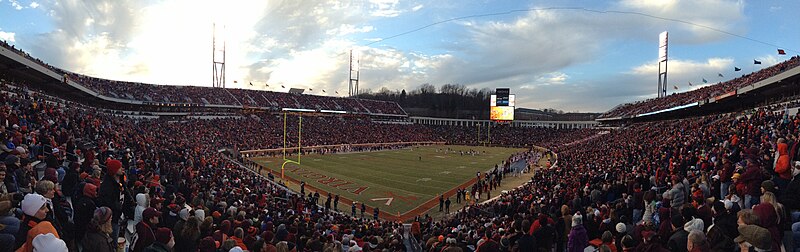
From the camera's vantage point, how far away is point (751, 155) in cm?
877

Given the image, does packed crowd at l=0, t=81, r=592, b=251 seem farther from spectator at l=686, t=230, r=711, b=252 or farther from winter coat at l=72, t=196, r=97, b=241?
spectator at l=686, t=230, r=711, b=252

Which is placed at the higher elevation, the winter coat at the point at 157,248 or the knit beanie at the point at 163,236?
the knit beanie at the point at 163,236

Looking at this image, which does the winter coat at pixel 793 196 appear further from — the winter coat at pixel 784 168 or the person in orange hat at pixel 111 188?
the person in orange hat at pixel 111 188

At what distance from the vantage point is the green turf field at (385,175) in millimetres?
27452

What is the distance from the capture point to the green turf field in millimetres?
27452

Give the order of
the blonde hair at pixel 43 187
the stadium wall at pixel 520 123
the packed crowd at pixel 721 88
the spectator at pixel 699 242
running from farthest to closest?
1. the stadium wall at pixel 520 123
2. the packed crowd at pixel 721 88
3. the blonde hair at pixel 43 187
4. the spectator at pixel 699 242

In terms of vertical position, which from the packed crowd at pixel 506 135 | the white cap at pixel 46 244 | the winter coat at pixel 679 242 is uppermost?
the white cap at pixel 46 244

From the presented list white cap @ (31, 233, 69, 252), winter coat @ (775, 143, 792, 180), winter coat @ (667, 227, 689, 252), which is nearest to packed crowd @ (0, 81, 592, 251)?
white cap @ (31, 233, 69, 252)

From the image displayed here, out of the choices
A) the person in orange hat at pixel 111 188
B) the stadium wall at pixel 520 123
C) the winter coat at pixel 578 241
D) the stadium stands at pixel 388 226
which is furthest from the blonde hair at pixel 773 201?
the stadium wall at pixel 520 123

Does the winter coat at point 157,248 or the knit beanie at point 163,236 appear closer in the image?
the winter coat at point 157,248

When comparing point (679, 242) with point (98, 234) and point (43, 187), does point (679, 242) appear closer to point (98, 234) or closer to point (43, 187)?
point (98, 234)

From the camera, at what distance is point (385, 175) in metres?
36.4

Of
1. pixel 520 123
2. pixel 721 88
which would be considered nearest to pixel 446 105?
pixel 520 123

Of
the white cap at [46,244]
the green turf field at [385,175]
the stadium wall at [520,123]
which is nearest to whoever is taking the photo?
the white cap at [46,244]
